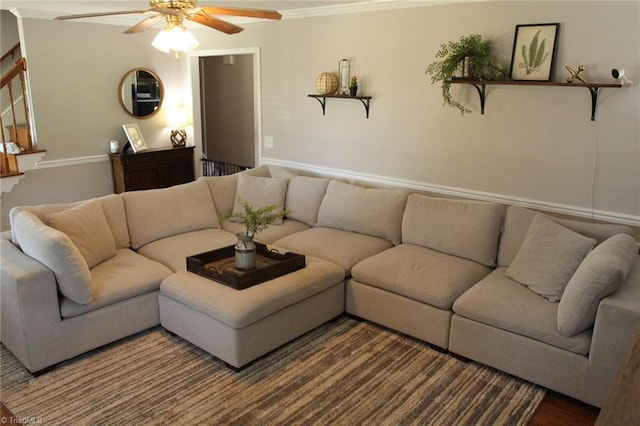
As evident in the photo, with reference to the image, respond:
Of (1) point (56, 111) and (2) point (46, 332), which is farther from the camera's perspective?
(1) point (56, 111)

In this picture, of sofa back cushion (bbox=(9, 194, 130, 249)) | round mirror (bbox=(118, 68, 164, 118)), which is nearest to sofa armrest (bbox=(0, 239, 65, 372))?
sofa back cushion (bbox=(9, 194, 130, 249))

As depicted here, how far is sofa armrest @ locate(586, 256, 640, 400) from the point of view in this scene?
249 centimetres

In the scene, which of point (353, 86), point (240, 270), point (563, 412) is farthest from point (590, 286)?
point (353, 86)

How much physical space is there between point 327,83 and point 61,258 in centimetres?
279

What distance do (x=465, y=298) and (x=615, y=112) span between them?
1.60m

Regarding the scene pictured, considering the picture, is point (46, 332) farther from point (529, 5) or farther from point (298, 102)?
point (529, 5)

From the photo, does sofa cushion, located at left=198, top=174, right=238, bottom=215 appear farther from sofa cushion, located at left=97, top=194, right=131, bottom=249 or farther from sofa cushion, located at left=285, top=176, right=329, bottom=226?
sofa cushion, located at left=97, top=194, right=131, bottom=249

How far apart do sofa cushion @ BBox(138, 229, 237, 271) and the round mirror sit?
260 centimetres

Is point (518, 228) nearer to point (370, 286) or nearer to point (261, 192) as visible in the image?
point (370, 286)

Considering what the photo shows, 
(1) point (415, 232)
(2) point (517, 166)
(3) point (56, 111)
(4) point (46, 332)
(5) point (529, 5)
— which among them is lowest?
(4) point (46, 332)

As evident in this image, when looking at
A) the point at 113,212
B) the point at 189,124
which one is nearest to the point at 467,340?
the point at 113,212

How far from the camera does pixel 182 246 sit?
12.8ft

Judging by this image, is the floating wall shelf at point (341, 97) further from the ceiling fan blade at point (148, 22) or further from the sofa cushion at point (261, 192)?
the ceiling fan blade at point (148, 22)

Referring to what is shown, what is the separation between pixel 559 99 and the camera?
11.5 feet
